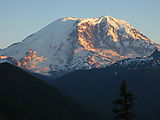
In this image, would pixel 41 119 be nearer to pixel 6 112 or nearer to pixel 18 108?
pixel 18 108

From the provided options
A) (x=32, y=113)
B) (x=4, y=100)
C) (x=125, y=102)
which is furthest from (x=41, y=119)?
(x=125, y=102)

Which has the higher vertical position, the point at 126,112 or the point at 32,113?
the point at 32,113

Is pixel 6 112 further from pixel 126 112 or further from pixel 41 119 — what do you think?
pixel 126 112

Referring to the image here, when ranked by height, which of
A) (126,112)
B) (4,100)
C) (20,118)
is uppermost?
(4,100)

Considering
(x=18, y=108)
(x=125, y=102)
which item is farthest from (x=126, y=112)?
(x=18, y=108)

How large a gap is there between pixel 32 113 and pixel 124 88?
453ft

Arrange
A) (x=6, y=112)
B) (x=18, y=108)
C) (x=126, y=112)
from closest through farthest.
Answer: (x=126, y=112) < (x=6, y=112) < (x=18, y=108)

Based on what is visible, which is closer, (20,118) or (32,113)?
(20,118)

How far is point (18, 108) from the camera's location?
19038 cm

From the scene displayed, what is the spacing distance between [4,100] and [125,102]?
5478 inches

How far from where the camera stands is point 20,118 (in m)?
175

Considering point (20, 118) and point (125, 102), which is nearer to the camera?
point (125, 102)

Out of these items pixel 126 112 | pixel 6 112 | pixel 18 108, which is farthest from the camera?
pixel 18 108

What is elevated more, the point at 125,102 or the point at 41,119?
the point at 41,119
